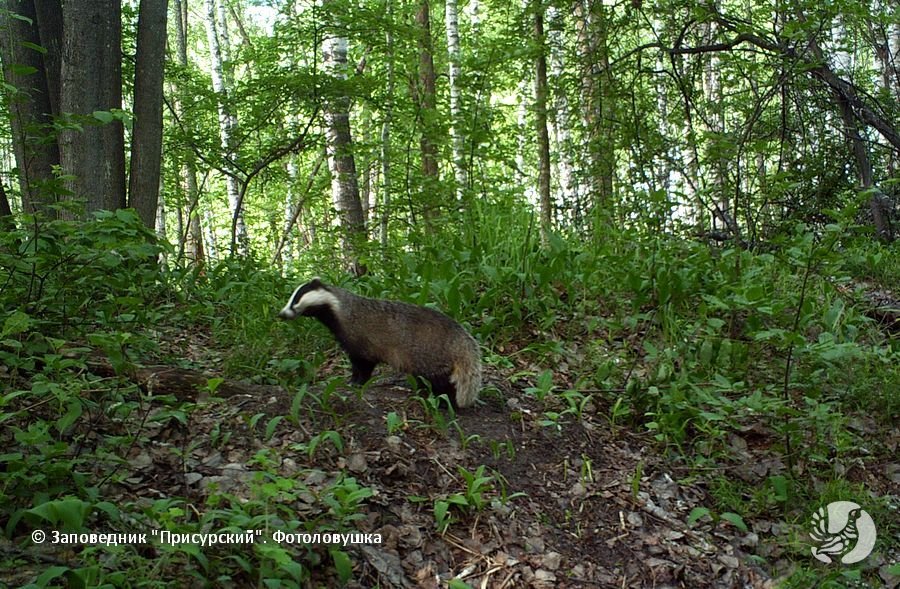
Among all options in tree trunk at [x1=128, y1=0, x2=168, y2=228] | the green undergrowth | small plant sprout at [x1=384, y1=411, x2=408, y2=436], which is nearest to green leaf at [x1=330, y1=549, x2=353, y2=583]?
the green undergrowth

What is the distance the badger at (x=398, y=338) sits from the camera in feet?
14.5

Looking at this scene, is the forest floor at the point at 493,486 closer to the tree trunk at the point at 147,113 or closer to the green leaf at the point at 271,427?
the green leaf at the point at 271,427

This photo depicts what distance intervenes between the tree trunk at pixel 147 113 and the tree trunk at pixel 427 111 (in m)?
2.85

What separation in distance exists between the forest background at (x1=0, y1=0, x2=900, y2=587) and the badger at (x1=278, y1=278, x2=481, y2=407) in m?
0.23

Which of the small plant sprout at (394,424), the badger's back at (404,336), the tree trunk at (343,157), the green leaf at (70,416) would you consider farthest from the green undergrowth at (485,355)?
the tree trunk at (343,157)

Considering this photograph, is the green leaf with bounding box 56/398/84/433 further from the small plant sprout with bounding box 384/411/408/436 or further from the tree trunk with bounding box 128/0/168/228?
the tree trunk with bounding box 128/0/168/228

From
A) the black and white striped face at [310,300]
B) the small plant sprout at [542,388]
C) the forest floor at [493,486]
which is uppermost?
the black and white striped face at [310,300]

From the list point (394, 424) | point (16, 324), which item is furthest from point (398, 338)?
point (16, 324)

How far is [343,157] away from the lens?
878 cm

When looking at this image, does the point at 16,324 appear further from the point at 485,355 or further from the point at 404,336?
the point at 485,355

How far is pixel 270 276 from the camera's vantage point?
20.3 ft

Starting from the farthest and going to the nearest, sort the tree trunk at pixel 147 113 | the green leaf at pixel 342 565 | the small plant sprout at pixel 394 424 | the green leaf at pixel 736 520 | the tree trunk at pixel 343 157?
1. the tree trunk at pixel 343 157
2. the tree trunk at pixel 147 113
3. the small plant sprout at pixel 394 424
4. the green leaf at pixel 736 520
5. the green leaf at pixel 342 565

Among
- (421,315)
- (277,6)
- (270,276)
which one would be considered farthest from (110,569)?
(277,6)

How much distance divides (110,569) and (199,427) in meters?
1.21
